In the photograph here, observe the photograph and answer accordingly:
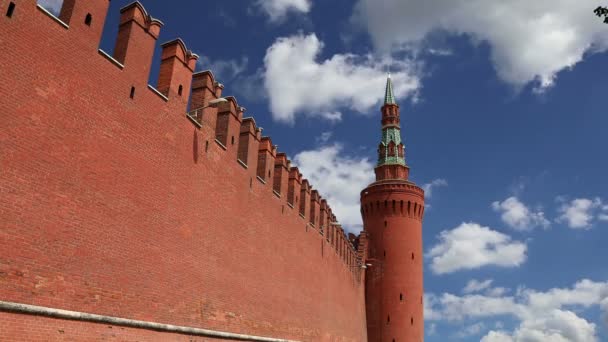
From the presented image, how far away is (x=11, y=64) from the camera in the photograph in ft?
27.5

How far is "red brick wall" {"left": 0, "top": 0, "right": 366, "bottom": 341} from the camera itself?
828 cm

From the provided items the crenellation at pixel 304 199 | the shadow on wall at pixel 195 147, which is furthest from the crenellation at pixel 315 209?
the shadow on wall at pixel 195 147

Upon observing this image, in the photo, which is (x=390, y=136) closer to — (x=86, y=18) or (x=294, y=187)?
(x=294, y=187)

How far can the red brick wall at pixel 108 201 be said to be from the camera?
8.28 metres

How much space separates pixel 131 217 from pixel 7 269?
309 centimetres

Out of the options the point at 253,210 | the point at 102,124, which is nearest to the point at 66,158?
the point at 102,124

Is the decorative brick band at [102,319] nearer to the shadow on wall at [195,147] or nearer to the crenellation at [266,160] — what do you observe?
the shadow on wall at [195,147]

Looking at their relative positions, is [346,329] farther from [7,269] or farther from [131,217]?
[7,269]

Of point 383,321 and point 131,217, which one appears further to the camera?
point 383,321

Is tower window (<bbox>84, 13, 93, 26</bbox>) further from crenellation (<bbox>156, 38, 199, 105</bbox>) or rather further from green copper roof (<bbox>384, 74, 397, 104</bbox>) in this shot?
green copper roof (<bbox>384, 74, 397, 104</bbox>)

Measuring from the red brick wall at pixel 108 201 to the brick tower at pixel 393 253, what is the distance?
64.2 feet

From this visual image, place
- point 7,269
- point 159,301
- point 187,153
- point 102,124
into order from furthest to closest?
1. point 187,153
2. point 159,301
3. point 102,124
4. point 7,269

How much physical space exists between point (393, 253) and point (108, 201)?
27614 mm

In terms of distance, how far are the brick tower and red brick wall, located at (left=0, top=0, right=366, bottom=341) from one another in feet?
64.2
